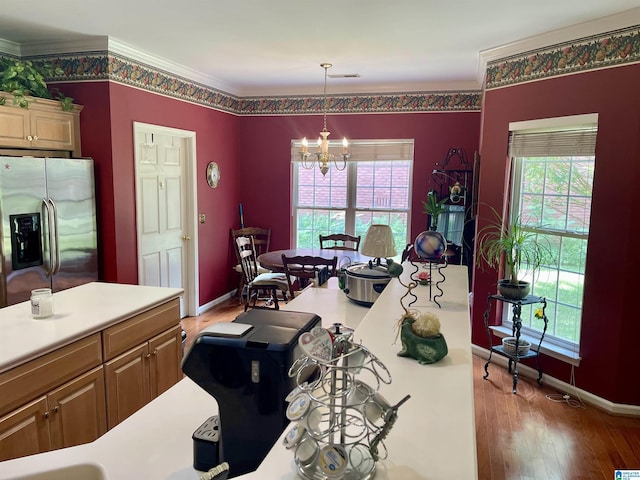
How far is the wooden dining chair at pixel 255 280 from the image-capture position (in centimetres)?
491

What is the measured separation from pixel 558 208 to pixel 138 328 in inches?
125

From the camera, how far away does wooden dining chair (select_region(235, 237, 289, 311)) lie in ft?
16.1

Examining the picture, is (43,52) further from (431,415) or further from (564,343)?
(564,343)

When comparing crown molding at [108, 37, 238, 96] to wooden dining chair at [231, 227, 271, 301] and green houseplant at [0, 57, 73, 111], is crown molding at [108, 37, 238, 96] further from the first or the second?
wooden dining chair at [231, 227, 271, 301]

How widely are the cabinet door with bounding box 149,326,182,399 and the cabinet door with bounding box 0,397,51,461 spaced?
718 mm

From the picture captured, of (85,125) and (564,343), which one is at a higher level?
(85,125)

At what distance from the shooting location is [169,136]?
15.6ft

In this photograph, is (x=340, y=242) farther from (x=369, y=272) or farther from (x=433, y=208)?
(x=369, y=272)

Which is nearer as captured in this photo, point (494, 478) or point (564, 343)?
point (494, 478)

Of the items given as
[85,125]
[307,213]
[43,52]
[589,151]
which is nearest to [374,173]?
[307,213]

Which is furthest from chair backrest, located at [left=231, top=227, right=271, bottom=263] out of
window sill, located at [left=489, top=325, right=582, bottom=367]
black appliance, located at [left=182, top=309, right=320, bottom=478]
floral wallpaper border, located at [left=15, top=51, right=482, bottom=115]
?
black appliance, located at [left=182, top=309, right=320, bottom=478]

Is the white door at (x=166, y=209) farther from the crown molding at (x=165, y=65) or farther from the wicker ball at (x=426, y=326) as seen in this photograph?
the wicker ball at (x=426, y=326)

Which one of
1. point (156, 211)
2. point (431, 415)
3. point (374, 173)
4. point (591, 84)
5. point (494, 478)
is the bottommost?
point (494, 478)

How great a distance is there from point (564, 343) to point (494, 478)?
152cm
